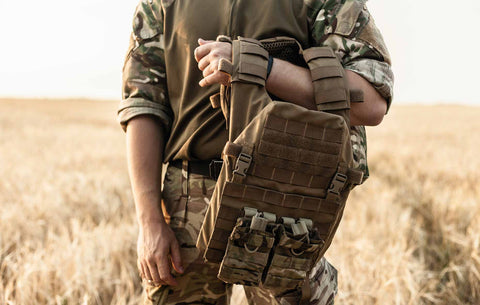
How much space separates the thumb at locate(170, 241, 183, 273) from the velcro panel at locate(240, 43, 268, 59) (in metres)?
0.67

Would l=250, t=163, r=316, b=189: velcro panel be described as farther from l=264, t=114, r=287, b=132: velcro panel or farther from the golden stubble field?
the golden stubble field

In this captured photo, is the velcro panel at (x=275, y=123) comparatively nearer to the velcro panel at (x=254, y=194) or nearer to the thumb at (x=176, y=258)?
the velcro panel at (x=254, y=194)

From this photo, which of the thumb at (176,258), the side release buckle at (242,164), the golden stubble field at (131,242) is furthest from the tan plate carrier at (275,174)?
the golden stubble field at (131,242)

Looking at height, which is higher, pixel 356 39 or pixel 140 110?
pixel 356 39

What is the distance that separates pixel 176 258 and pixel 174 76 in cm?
60

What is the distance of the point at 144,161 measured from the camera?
5.28 ft

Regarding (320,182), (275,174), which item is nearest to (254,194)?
(275,174)

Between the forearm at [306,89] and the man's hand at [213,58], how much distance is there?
133 mm

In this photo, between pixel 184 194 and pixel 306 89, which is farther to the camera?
pixel 184 194

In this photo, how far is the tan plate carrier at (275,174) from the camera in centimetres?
126

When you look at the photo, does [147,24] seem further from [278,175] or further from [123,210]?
[123,210]

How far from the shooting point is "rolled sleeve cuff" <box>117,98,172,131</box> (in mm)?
1593

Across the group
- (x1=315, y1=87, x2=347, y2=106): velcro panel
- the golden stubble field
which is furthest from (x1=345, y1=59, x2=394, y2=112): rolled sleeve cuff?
the golden stubble field

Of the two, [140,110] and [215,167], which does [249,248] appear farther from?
[140,110]
